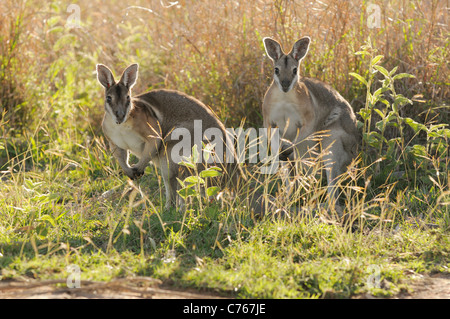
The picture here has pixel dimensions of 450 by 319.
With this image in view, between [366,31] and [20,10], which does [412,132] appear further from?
[20,10]

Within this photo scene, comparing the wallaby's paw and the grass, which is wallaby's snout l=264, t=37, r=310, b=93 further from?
the wallaby's paw

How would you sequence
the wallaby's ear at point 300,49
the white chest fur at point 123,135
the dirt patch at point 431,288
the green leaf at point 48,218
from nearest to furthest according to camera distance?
the dirt patch at point 431,288 < the green leaf at point 48,218 < the white chest fur at point 123,135 < the wallaby's ear at point 300,49

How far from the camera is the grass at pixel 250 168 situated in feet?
12.3

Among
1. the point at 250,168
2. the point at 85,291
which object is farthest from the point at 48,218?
the point at 250,168

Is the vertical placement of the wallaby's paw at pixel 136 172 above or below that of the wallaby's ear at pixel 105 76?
below

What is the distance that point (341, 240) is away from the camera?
4.05 m

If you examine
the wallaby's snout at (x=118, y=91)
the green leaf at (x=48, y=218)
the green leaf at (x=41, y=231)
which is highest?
the wallaby's snout at (x=118, y=91)

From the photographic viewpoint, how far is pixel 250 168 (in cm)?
570

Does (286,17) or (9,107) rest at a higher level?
(286,17)

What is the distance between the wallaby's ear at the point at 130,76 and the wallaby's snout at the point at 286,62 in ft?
3.54

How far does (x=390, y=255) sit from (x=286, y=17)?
2.94 meters

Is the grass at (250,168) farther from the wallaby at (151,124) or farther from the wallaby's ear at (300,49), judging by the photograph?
the wallaby's ear at (300,49)

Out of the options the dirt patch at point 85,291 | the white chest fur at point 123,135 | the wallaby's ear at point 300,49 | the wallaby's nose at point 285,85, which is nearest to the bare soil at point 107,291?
the dirt patch at point 85,291
